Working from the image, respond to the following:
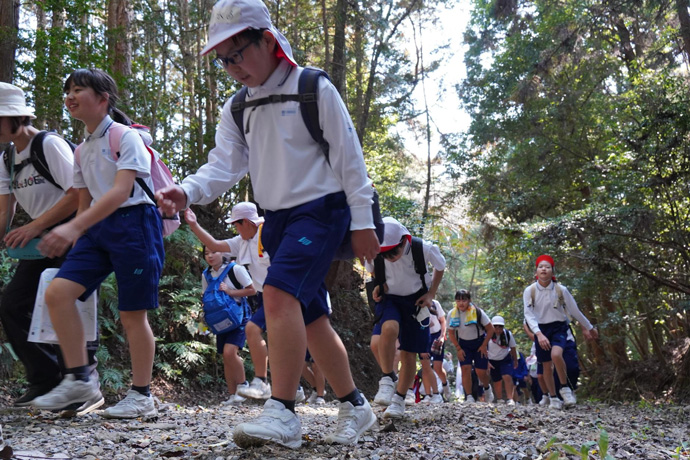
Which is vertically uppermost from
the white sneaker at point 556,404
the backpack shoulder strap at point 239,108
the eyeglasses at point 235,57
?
the eyeglasses at point 235,57

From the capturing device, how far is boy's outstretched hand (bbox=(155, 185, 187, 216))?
11.1ft

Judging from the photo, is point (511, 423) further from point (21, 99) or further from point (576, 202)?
point (576, 202)

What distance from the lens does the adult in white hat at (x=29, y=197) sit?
5.03 metres

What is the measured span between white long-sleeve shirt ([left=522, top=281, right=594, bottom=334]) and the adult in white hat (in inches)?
320

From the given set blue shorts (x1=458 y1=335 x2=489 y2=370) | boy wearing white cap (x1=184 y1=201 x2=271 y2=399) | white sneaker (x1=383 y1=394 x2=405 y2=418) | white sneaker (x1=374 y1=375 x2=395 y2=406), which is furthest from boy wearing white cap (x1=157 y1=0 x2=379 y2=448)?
blue shorts (x1=458 y1=335 x2=489 y2=370)

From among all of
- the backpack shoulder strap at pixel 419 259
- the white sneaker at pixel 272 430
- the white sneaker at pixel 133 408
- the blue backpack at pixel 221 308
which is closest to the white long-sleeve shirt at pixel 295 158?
the white sneaker at pixel 272 430

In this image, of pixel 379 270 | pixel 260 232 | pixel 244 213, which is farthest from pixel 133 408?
pixel 244 213

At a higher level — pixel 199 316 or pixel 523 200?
pixel 523 200

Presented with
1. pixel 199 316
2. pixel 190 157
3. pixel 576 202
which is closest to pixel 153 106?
pixel 190 157

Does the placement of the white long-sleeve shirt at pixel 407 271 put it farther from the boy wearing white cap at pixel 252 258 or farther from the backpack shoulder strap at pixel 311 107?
the backpack shoulder strap at pixel 311 107

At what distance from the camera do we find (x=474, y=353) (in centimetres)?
1471

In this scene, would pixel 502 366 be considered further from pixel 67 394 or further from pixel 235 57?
pixel 235 57

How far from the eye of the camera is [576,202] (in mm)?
21859

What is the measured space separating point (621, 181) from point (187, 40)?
41.3ft
